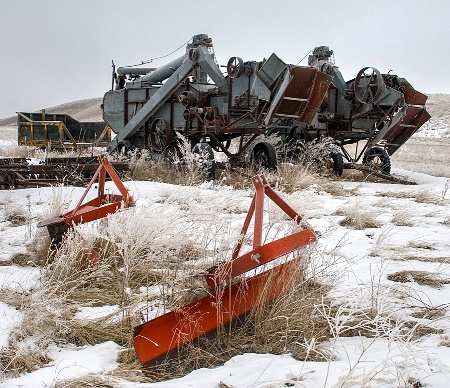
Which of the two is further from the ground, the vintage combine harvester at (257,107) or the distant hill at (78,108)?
the distant hill at (78,108)

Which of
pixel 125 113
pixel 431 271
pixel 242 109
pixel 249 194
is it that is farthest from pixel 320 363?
pixel 125 113

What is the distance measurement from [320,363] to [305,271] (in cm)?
101

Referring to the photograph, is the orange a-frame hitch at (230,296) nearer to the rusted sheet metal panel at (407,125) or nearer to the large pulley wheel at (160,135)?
the large pulley wheel at (160,135)

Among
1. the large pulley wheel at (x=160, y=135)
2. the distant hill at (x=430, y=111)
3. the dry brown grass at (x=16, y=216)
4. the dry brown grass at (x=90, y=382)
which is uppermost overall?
the distant hill at (x=430, y=111)

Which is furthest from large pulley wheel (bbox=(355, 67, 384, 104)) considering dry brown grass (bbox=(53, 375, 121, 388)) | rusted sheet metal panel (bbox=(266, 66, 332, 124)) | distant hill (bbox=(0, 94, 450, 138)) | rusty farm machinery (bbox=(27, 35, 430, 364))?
distant hill (bbox=(0, 94, 450, 138))

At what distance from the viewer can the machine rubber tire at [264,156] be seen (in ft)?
32.4

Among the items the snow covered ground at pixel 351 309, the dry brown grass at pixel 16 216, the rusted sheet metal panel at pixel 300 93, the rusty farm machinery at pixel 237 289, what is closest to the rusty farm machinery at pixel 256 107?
the rusted sheet metal panel at pixel 300 93

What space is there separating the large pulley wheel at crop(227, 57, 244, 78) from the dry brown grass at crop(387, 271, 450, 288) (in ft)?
20.3

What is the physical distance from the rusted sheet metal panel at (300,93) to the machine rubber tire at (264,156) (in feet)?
2.86

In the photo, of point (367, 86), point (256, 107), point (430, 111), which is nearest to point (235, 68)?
point (256, 107)

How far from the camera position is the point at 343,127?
12.1 metres

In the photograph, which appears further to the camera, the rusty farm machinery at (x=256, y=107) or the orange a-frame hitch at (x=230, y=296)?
the rusty farm machinery at (x=256, y=107)

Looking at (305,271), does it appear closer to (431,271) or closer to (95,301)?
(431,271)

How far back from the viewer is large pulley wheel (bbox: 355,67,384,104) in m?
10.6
